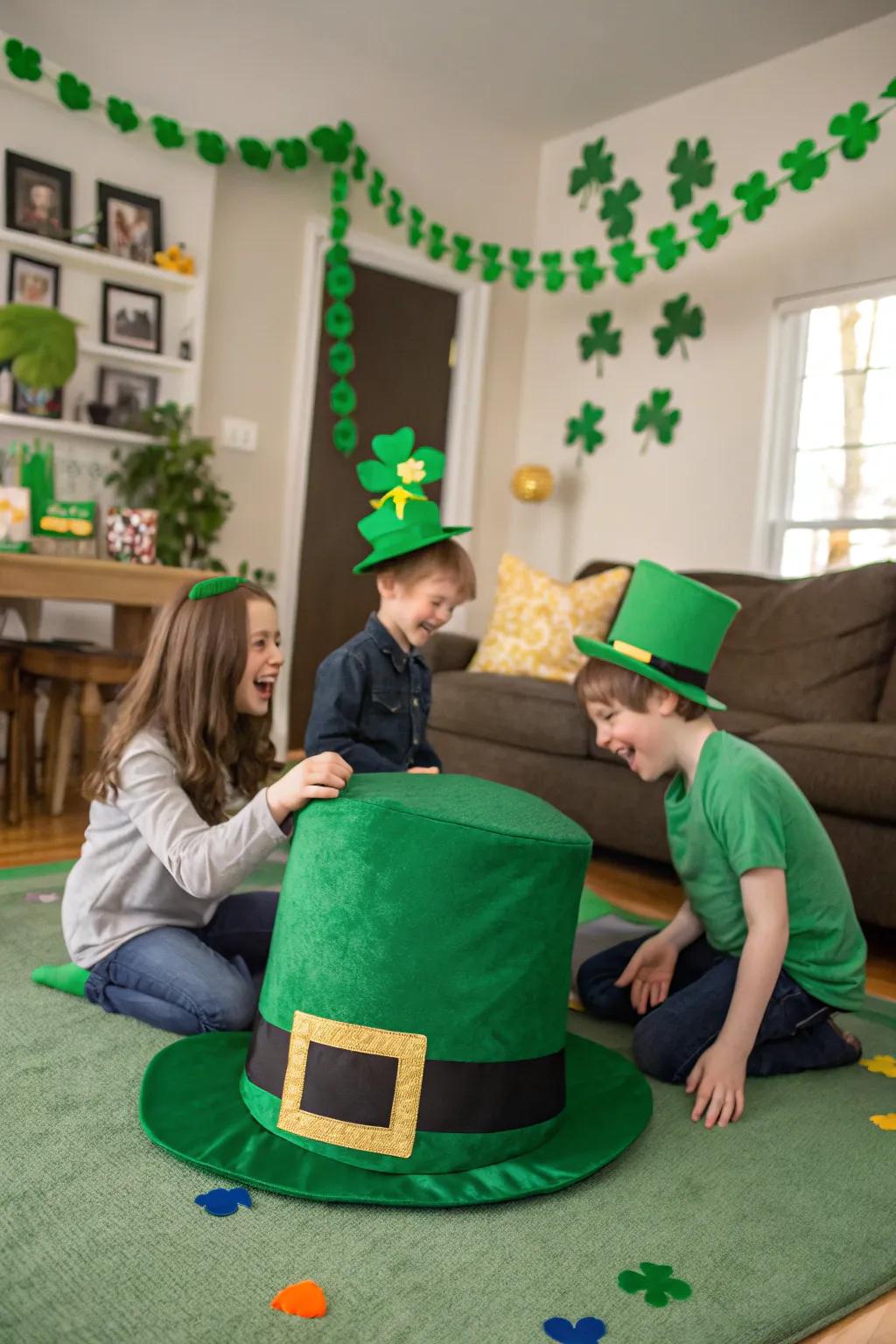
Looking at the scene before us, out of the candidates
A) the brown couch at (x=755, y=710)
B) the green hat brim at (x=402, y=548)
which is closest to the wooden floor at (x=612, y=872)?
the brown couch at (x=755, y=710)

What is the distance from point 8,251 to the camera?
389 centimetres

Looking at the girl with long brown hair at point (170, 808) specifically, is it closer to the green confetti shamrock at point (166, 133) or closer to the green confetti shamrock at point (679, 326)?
the green confetti shamrock at point (166, 133)

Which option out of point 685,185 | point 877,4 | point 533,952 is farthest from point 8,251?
point 533,952

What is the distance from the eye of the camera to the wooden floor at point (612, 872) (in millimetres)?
2732

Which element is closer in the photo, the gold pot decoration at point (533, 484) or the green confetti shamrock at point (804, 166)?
the green confetti shamrock at point (804, 166)

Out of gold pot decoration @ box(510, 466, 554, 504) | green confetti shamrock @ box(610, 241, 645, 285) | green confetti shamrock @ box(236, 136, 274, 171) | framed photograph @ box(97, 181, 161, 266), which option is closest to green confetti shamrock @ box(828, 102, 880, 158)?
green confetti shamrock @ box(610, 241, 645, 285)

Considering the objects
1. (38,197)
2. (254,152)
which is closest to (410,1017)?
(38,197)

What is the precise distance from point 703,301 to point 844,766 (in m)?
2.71

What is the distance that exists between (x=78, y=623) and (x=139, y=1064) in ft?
9.23

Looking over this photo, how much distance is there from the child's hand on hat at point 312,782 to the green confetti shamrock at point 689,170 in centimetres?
408

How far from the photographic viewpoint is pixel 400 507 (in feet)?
7.45

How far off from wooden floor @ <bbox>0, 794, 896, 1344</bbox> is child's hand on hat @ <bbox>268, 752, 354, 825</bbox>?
4.96 ft

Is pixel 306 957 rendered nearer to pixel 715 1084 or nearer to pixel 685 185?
pixel 715 1084

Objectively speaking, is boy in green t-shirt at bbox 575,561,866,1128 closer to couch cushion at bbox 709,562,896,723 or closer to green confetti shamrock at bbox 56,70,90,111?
couch cushion at bbox 709,562,896,723
